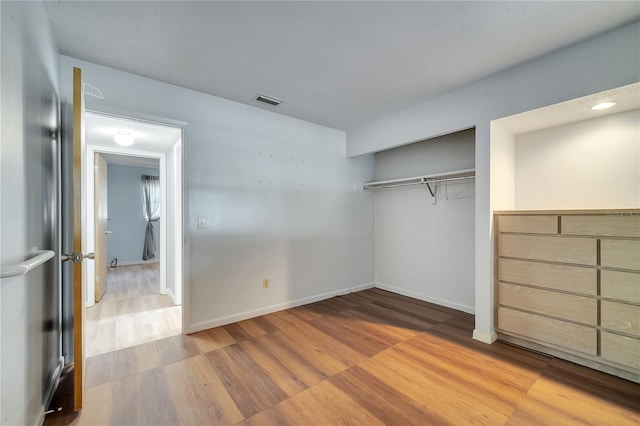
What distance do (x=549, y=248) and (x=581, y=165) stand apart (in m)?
0.84

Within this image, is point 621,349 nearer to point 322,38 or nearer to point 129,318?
point 322,38

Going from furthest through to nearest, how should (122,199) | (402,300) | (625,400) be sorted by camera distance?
(122,199) < (402,300) < (625,400)

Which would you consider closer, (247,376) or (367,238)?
(247,376)

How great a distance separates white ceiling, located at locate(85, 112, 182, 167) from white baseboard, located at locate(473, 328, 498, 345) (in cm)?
346

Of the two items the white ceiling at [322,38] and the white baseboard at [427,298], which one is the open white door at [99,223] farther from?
the white baseboard at [427,298]

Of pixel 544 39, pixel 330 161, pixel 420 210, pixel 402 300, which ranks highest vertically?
pixel 544 39

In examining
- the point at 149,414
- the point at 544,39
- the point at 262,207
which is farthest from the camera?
the point at 262,207

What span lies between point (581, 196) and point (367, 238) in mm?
2474

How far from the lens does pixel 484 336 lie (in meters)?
2.39

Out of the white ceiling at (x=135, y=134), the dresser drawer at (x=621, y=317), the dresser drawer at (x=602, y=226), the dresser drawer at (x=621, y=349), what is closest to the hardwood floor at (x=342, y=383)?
the dresser drawer at (x=621, y=349)

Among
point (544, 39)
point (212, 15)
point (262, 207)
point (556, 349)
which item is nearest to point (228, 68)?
point (212, 15)

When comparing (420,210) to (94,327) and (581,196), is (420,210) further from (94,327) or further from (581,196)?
(94,327)

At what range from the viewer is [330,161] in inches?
147

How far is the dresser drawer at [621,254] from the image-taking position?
179 centimetres
